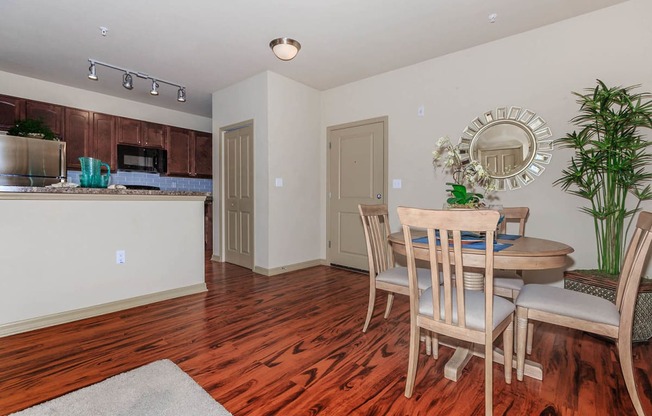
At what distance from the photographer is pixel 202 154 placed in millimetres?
5961

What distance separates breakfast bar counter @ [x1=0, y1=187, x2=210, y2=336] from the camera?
230 centimetres

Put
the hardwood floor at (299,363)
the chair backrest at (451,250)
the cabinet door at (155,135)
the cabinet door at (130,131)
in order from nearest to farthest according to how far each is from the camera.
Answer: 1. the chair backrest at (451,250)
2. the hardwood floor at (299,363)
3. the cabinet door at (130,131)
4. the cabinet door at (155,135)

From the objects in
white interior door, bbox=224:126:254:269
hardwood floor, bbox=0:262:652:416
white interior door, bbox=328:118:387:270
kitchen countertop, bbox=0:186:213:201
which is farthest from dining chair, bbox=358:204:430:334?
white interior door, bbox=224:126:254:269

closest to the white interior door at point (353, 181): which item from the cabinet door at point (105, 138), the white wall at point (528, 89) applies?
the white wall at point (528, 89)

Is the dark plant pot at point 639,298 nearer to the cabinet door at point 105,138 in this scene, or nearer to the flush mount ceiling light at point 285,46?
the flush mount ceiling light at point 285,46

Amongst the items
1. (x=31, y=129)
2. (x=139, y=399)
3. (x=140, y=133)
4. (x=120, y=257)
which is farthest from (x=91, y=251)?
(x=140, y=133)

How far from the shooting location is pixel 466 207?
6.79ft

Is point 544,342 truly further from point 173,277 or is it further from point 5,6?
point 5,6

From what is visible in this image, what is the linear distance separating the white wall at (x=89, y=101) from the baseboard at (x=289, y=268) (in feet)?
11.7

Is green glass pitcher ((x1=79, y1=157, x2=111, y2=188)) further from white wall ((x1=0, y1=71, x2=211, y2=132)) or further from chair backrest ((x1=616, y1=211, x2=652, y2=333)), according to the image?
chair backrest ((x1=616, y1=211, x2=652, y2=333))

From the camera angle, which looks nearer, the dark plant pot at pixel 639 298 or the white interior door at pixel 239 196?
the dark plant pot at pixel 639 298

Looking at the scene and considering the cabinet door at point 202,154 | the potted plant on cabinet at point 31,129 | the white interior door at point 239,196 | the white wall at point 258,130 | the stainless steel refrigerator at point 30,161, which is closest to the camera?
the stainless steel refrigerator at point 30,161

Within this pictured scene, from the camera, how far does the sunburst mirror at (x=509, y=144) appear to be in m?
2.94

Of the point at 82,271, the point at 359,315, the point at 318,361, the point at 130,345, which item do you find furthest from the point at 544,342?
the point at 82,271
